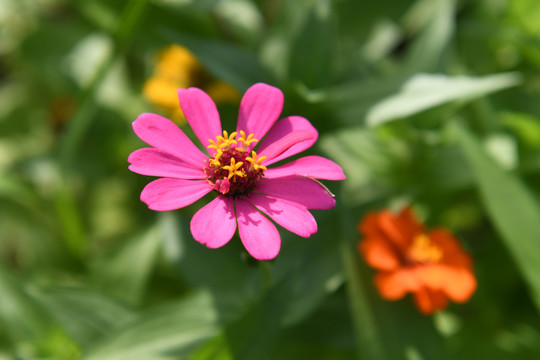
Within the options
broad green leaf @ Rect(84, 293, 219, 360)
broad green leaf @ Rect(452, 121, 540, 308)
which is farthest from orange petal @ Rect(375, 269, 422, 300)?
broad green leaf @ Rect(84, 293, 219, 360)

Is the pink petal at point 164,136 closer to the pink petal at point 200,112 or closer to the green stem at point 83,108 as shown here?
the pink petal at point 200,112

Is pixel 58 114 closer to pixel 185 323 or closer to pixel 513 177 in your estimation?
pixel 185 323

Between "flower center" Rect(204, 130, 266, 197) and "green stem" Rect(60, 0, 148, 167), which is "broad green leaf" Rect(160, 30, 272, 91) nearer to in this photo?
"green stem" Rect(60, 0, 148, 167)

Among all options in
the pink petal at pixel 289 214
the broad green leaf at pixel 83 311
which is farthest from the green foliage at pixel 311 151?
the pink petal at pixel 289 214

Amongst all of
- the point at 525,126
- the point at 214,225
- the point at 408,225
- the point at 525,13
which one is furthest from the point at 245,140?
the point at 525,13

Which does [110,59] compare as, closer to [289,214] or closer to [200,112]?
[200,112]

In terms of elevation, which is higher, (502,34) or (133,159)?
(502,34)

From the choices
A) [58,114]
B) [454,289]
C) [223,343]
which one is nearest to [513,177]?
[454,289]
